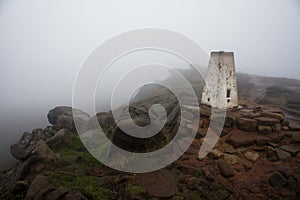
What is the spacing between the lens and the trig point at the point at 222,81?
1905 centimetres

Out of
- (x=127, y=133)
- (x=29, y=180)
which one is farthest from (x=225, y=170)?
(x=29, y=180)

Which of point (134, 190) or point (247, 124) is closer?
point (134, 190)

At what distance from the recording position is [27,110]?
174ft

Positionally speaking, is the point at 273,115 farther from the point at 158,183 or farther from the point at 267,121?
the point at 158,183

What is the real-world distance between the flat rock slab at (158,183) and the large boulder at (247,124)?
7651 mm

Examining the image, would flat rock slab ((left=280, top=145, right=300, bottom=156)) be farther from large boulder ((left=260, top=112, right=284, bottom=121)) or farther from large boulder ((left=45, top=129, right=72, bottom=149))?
large boulder ((left=45, top=129, right=72, bottom=149))

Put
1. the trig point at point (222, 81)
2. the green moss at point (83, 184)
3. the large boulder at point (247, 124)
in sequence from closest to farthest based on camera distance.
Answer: the green moss at point (83, 184) < the large boulder at point (247, 124) < the trig point at point (222, 81)

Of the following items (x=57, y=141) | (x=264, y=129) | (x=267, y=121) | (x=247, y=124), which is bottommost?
(x=57, y=141)

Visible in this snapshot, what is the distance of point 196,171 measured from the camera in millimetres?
14109

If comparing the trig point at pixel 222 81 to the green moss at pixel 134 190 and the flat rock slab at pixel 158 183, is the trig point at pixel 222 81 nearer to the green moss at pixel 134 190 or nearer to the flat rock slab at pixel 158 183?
the flat rock slab at pixel 158 183

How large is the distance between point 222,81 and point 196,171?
850cm

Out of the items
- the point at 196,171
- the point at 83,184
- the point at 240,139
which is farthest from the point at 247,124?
the point at 83,184

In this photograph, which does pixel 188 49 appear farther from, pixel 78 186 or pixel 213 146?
pixel 78 186

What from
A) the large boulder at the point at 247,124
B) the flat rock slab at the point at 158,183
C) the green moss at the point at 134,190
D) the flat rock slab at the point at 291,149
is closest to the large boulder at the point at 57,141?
the flat rock slab at the point at 158,183
